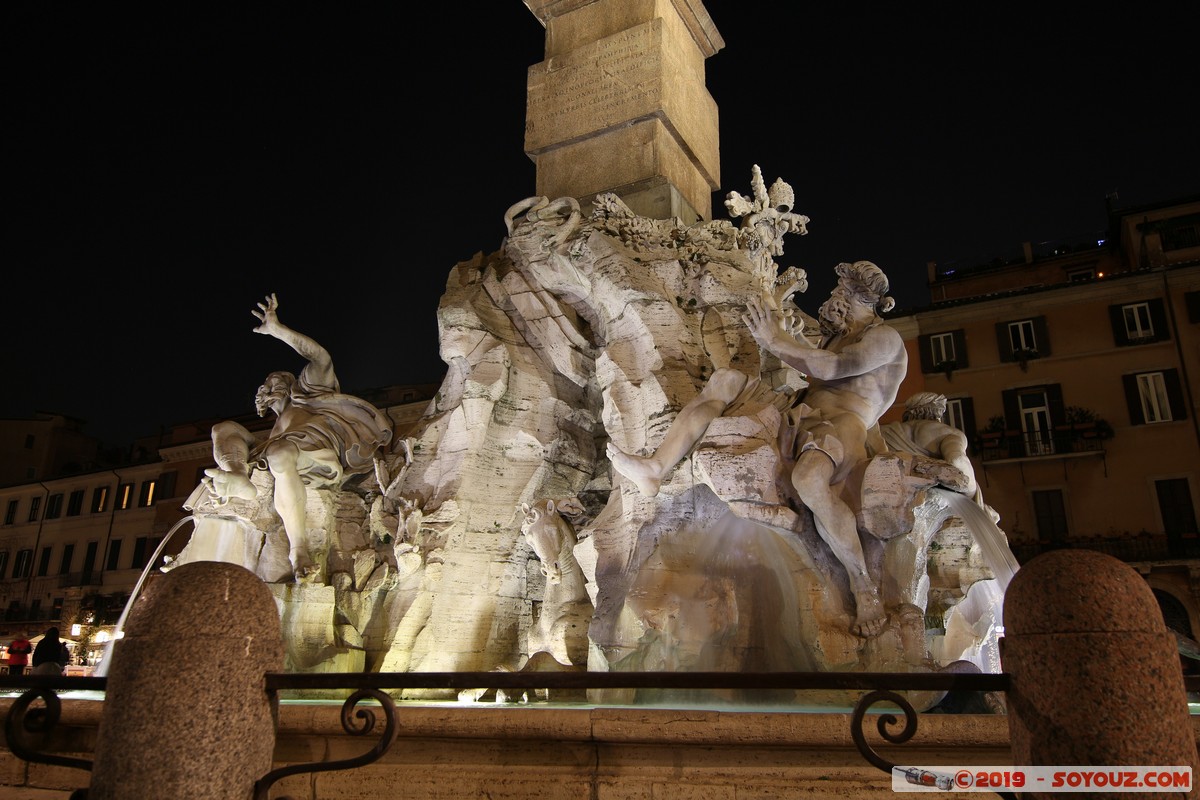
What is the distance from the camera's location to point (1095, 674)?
103 inches

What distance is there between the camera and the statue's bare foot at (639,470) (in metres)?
6.83

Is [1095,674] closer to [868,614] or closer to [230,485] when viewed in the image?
[868,614]

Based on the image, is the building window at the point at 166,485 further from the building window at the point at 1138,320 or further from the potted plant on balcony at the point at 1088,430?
the building window at the point at 1138,320

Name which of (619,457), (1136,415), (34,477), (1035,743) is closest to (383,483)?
(619,457)

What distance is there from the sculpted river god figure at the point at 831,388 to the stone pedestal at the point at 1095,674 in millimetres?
3624

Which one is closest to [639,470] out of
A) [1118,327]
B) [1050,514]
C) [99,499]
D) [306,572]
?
[306,572]

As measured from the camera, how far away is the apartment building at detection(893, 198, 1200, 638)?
71.7 feet

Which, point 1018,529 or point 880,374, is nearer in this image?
point 880,374

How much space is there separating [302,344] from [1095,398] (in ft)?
67.4

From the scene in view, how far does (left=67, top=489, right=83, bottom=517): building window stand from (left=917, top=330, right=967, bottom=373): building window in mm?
32823

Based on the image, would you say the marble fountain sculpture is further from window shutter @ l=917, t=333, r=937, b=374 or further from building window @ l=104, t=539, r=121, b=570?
building window @ l=104, t=539, r=121, b=570

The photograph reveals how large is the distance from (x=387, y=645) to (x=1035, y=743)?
6179mm

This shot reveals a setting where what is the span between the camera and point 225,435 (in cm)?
884

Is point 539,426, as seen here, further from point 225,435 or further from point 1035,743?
point 1035,743
